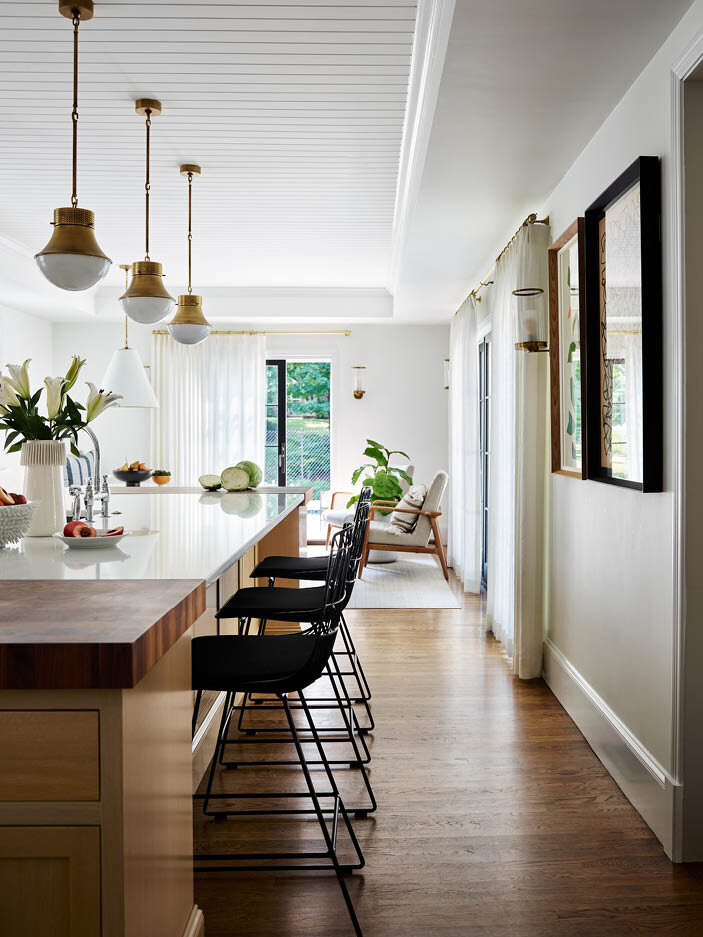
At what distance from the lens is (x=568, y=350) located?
341 centimetres

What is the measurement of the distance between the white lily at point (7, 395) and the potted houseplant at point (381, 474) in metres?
4.78

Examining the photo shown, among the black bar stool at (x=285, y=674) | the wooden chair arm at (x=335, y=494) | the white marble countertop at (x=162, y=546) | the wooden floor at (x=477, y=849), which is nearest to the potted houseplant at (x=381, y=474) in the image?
the wooden chair arm at (x=335, y=494)

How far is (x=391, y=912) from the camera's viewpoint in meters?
1.94

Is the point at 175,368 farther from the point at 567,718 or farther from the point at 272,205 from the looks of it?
the point at 567,718

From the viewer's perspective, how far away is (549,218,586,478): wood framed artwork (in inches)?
122

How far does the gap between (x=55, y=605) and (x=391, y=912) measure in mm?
1209

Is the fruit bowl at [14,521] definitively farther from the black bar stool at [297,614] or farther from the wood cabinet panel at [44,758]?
the wood cabinet panel at [44,758]

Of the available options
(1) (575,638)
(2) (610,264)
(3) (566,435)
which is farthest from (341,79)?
(1) (575,638)

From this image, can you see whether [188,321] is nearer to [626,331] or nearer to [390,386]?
[626,331]

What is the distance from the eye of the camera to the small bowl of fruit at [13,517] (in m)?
2.14

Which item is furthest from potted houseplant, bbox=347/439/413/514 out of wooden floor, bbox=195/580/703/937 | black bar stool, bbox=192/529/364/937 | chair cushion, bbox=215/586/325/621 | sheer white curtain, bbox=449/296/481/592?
black bar stool, bbox=192/529/364/937

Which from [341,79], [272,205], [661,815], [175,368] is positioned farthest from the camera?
[175,368]

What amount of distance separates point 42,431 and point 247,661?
1.01 metres

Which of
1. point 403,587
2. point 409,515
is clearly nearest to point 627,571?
point 403,587
